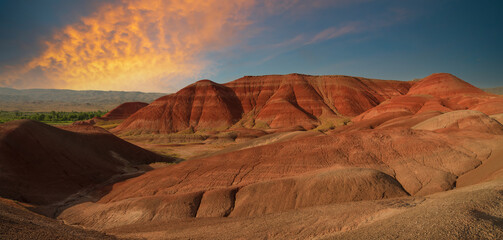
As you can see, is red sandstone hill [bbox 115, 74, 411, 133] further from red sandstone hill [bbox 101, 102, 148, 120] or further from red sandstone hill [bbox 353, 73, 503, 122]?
red sandstone hill [bbox 101, 102, 148, 120]

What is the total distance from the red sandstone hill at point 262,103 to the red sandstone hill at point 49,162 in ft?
154

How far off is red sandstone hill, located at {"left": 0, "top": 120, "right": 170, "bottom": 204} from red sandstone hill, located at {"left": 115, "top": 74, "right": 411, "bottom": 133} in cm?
4707

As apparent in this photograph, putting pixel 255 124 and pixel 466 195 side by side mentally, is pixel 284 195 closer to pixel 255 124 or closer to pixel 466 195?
pixel 466 195

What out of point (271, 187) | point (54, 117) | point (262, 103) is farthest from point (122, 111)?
point (271, 187)

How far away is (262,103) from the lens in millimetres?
93750

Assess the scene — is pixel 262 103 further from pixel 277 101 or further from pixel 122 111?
pixel 122 111

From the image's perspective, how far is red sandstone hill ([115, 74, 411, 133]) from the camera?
82.5 m

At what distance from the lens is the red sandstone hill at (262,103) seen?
82.5 meters

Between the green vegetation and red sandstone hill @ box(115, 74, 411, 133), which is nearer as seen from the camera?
red sandstone hill @ box(115, 74, 411, 133)

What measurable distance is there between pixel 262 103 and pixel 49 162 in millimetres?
73239

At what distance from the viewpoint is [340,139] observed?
22172 mm

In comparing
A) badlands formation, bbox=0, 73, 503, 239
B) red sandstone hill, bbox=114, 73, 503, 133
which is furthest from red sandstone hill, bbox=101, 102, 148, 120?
badlands formation, bbox=0, 73, 503, 239

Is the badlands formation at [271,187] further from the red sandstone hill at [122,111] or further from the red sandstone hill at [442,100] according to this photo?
the red sandstone hill at [122,111]

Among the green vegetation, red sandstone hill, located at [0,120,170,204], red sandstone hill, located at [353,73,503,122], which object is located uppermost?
red sandstone hill, located at [353,73,503,122]
